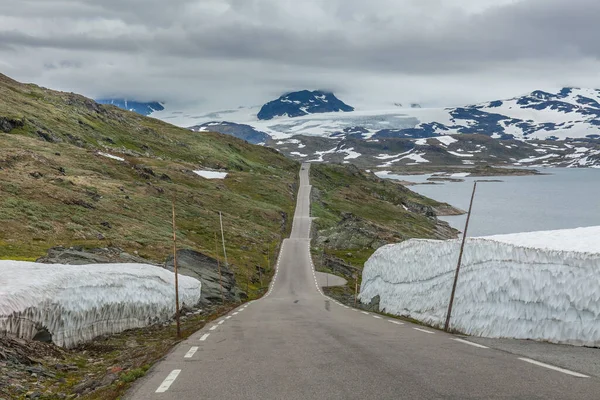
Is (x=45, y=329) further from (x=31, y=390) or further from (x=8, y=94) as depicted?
(x=8, y=94)

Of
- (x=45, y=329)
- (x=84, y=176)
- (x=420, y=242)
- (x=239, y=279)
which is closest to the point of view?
(x=45, y=329)

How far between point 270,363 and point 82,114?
651ft

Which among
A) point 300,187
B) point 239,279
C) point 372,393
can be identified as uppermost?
point 300,187

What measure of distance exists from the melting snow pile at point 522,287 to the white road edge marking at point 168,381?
10730 millimetres

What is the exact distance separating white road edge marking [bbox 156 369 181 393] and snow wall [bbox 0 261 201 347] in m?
6.10

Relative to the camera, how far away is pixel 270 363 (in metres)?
12.7

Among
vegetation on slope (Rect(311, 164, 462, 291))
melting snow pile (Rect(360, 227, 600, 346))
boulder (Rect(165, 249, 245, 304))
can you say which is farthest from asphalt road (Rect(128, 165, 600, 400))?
vegetation on slope (Rect(311, 164, 462, 291))

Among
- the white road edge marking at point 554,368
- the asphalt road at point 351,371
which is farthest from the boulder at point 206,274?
the white road edge marking at point 554,368

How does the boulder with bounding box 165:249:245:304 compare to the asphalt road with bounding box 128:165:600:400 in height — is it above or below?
below

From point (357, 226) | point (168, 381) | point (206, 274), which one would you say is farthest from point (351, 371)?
point (357, 226)

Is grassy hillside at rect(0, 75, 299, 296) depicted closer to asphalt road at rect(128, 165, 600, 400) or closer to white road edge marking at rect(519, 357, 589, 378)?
asphalt road at rect(128, 165, 600, 400)

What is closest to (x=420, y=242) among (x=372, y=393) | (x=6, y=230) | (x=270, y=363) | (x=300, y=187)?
(x=270, y=363)

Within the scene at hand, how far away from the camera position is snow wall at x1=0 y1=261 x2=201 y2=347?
635 inches

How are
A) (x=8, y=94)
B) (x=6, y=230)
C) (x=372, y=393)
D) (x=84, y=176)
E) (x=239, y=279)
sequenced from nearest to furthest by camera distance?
(x=372, y=393) → (x=6, y=230) → (x=239, y=279) → (x=84, y=176) → (x=8, y=94)
